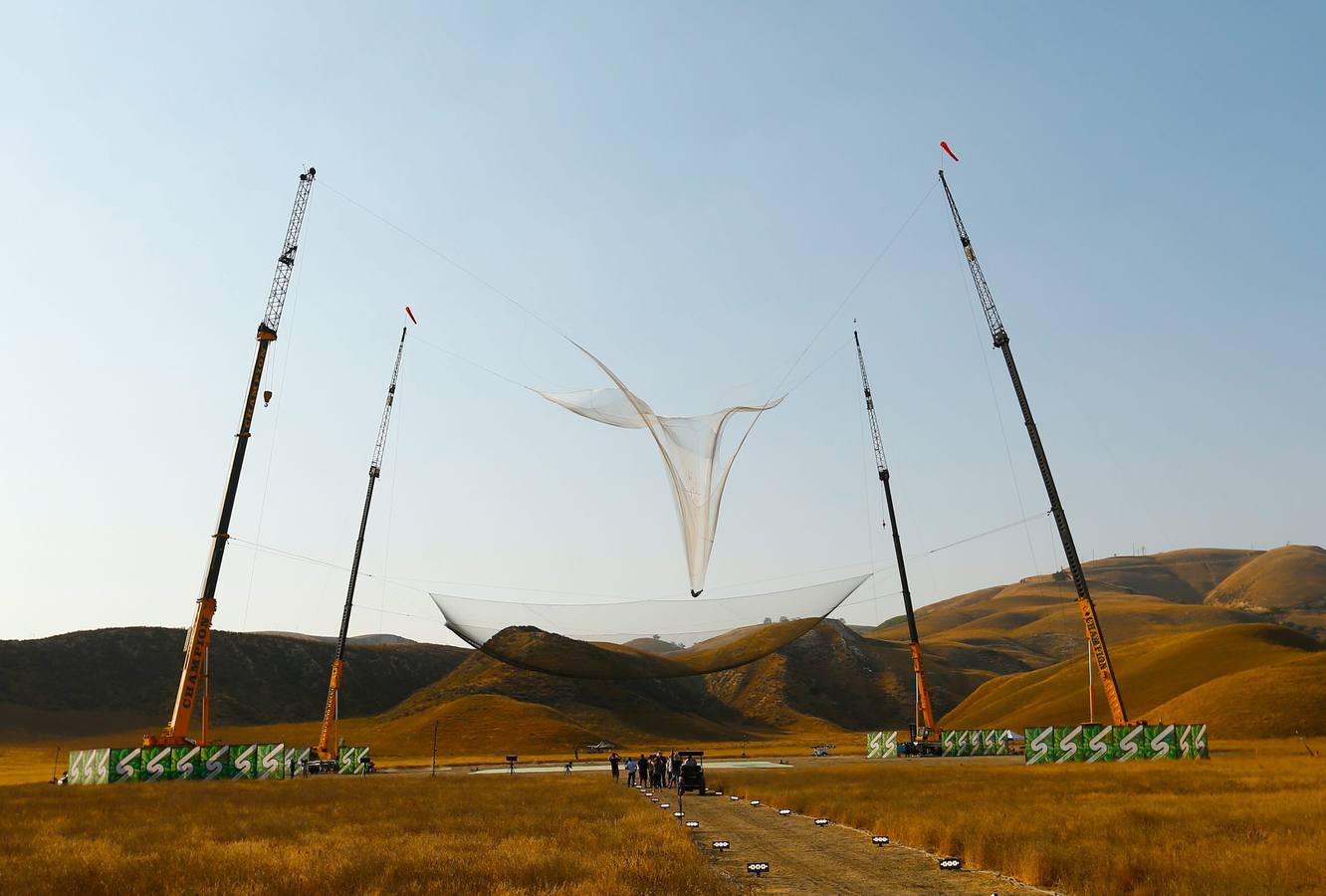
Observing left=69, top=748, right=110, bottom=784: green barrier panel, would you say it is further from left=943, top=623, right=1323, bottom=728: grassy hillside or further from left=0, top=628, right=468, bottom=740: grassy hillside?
left=0, top=628, right=468, bottom=740: grassy hillside

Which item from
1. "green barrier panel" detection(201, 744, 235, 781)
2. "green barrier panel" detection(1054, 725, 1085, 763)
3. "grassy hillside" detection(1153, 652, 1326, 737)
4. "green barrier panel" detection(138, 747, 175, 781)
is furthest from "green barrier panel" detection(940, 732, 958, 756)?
"green barrier panel" detection(138, 747, 175, 781)

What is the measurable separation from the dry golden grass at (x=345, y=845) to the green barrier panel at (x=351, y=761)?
29904mm

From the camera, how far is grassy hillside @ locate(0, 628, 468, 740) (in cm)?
14650

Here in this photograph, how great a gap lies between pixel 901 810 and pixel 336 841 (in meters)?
15.0

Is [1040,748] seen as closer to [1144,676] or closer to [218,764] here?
[218,764]

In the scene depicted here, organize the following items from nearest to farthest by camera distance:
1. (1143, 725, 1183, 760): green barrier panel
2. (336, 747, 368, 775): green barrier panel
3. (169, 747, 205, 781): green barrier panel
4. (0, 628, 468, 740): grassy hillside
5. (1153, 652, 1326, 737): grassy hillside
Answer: (169, 747, 205, 781): green barrier panel, (1143, 725, 1183, 760): green barrier panel, (336, 747, 368, 775): green barrier panel, (1153, 652, 1326, 737): grassy hillside, (0, 628, 468, 740): grassy hillside

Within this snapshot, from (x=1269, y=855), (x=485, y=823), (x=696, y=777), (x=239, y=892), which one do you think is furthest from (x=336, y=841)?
(x=696, y=777)

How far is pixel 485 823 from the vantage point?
25203mm

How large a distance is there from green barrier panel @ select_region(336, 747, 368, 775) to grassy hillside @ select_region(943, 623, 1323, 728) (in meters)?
78.0

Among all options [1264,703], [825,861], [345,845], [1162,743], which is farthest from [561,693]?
[825,861]

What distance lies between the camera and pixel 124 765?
157ft

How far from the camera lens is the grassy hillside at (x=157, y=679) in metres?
146

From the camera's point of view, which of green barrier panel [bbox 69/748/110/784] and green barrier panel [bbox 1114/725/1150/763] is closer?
green barrier panel [bbox 69/748/110/784]

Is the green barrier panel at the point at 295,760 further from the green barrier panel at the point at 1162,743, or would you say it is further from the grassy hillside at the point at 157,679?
the grassy hillside at the point at 157,679
